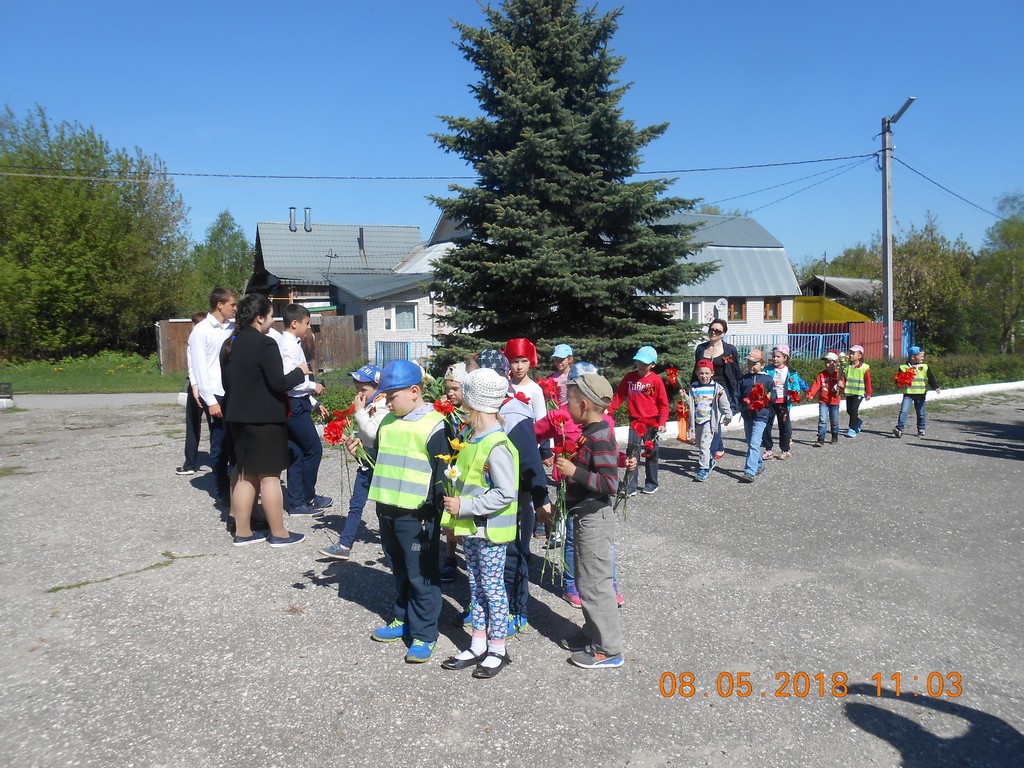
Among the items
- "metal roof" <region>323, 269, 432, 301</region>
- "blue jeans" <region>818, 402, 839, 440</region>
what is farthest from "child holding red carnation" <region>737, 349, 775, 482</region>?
"metal roof" <region>323, 269, 432, 301</region>

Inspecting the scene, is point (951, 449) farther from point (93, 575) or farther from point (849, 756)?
point (93, 575)

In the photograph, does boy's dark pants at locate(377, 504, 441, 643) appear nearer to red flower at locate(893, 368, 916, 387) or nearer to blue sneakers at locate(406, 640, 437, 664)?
blue sneakers at locate(406, 640, 437, 664)

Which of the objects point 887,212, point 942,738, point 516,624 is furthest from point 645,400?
point 887,212

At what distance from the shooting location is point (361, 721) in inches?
142

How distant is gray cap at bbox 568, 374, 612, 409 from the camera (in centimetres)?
413

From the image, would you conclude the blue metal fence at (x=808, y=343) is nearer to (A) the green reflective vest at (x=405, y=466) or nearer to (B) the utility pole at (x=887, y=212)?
(B) the utility pole at (x=887, y=212)

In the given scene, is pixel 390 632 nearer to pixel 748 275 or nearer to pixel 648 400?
pixel 648 400

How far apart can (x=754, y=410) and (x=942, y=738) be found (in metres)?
5.88

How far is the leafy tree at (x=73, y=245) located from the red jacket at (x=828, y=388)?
1096 inches

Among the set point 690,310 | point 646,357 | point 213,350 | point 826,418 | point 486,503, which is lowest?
point 826,418

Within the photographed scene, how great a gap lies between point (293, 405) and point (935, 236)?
114 feet

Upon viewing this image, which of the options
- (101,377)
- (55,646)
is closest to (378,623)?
(55,646)

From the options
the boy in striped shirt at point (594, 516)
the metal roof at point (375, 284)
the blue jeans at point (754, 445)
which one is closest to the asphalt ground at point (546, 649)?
the boy in striped shirt at point (594, 516)
